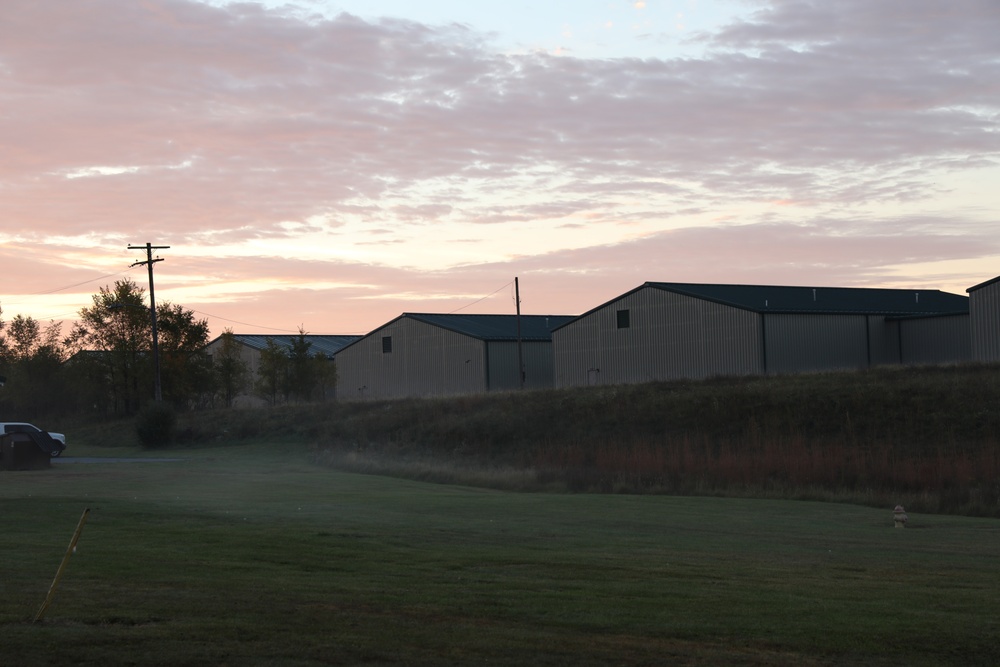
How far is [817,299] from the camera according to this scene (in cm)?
6481

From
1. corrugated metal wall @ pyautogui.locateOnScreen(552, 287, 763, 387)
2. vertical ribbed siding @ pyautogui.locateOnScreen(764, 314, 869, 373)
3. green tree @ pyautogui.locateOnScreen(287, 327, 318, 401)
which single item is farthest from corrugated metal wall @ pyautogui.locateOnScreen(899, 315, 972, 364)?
green tree @ pyautogui.locateOnScreen(287, 327, 318, 401)

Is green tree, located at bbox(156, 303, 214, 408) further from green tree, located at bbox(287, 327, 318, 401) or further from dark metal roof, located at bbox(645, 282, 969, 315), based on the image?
dark metal roof, located at bbox(645, 282, 969, 315)

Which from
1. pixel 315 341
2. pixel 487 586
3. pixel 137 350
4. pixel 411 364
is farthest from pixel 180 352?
pixel 487 586

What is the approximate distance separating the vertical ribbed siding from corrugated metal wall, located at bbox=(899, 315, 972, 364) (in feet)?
8.74

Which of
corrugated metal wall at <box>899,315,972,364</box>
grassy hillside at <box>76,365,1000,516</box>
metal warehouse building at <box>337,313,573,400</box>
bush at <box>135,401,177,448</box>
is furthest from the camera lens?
metal warehouse building at <box>337,313,573,400</box>

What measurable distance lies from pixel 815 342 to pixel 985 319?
909 cm

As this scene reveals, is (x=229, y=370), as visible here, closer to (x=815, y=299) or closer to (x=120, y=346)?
(x=120, y=346)

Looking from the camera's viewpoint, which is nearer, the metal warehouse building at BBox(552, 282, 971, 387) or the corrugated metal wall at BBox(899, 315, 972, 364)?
the metal warehouse building at BBox(552, 282, 971, 387)

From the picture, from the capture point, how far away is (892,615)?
39.6ft

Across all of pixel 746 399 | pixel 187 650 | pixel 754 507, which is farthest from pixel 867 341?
pixel 187 650

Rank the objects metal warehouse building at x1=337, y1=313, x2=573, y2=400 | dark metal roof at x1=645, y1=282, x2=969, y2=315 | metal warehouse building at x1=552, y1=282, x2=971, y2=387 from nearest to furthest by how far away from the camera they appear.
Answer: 1. metal warehouse building at x1=552, y1=282, x2=971, y2=387
2. dark metal roof at x1=645, y1=282, x2=969, y2=315
3. metal warehouse building at x1=337, y1=313, x2=573, y2=400

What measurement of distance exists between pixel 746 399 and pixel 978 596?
3693cm

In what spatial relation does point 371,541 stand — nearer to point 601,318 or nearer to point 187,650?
point 187,650

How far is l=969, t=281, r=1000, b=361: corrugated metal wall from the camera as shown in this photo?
53.0 meters
